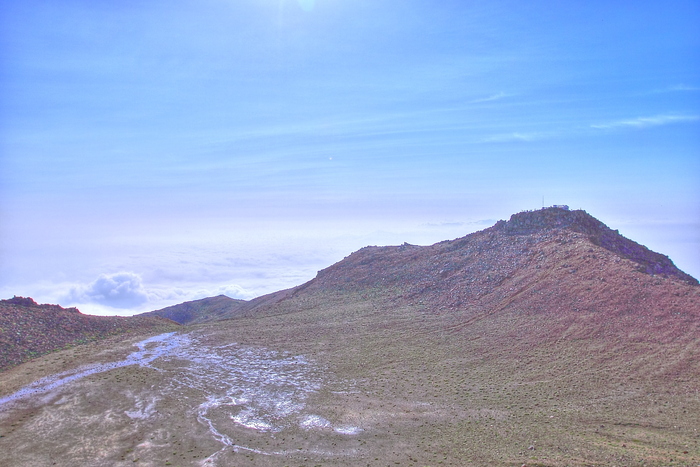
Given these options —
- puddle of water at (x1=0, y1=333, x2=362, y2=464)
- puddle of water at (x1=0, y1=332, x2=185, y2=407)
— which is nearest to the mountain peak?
puddle of water at (x1=0, y1=333, x2=362, y2=464)

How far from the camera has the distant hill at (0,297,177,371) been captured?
2731 cm

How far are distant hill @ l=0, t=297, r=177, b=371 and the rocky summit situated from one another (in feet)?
4.32

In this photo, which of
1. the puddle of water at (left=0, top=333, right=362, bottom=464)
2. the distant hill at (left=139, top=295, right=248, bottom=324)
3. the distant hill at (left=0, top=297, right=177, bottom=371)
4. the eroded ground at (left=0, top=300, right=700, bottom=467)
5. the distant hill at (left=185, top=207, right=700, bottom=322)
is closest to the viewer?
the eroded ground at (left=0, top=300, right=700, bottom=467)

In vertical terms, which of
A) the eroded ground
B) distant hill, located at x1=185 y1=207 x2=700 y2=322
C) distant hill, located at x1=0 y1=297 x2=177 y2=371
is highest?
distant hill, located at x1=185 y1=207 x2=700 y2=322

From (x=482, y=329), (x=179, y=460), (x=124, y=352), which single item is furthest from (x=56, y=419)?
(x=482, y=329)

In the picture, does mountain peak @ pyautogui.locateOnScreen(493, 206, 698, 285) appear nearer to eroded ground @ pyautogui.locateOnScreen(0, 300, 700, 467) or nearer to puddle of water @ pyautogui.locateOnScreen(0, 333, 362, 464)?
eroded ground @ pyautogui.locateOnScreen(0, 300, 700, 467)

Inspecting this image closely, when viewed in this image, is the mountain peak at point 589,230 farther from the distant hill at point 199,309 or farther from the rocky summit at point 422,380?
the distant hill at point 199,309

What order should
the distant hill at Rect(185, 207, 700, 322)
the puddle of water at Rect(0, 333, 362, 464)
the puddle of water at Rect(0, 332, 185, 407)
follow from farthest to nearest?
the distant hill at Rect(185, 207, 700, 322) → the puddle of water at Rect(0, 332, 185, 407) → the puddle of water at Rect(0, 333, 362, 464)

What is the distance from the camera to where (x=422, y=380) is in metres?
22.8

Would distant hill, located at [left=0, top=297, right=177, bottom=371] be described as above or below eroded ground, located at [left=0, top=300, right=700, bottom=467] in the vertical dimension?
above

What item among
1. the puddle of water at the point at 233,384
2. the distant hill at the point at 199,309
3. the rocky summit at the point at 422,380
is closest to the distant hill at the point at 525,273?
the rocky summit at the point at 422,380

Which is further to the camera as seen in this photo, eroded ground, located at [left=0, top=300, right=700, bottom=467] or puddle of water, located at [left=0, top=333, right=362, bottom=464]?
puddle of water, located at [left=0, top=333, right=362, bottom=464]

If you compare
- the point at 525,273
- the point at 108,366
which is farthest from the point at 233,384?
the point at 525,273

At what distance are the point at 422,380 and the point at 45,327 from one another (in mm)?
27820
